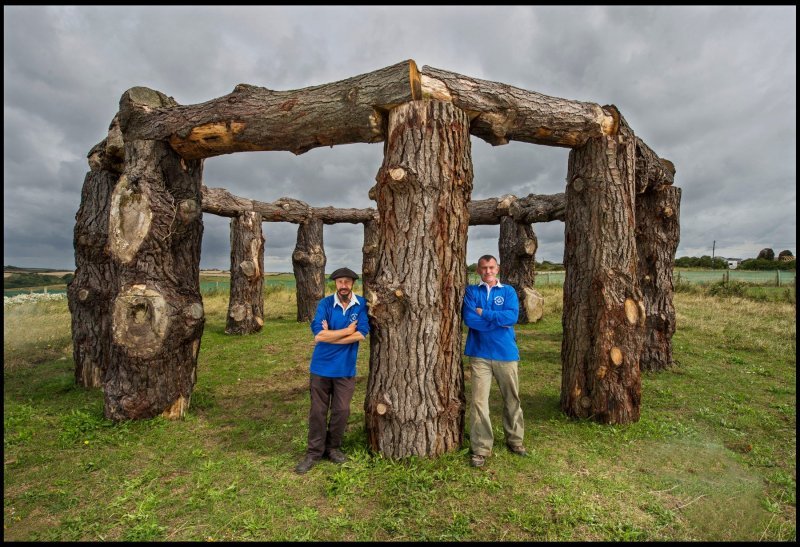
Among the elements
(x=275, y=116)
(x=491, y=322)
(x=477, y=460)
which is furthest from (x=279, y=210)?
(x=477, y=460)

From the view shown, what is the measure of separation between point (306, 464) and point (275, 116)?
3740 millimetres

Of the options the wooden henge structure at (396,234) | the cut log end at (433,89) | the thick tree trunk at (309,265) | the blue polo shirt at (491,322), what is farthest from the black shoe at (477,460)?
the thick tree trunk at (309,265)

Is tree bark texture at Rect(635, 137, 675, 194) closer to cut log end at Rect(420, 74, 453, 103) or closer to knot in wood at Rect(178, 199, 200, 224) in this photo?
cut log end at Rect(420, 74, 453, 103)

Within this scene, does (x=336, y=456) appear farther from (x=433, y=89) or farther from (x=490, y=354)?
(x=433, y=89)

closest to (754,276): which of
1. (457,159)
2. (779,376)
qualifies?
(779,376)

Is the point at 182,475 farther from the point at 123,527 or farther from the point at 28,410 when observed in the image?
the point at 28,410

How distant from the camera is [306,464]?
12.7 ft

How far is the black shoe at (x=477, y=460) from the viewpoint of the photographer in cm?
386

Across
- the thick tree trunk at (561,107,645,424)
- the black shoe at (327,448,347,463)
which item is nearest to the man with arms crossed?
the black shoe at (327,448,347,463)

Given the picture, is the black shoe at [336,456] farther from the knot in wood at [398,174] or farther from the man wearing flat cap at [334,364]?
the knot in wood at [398,174]

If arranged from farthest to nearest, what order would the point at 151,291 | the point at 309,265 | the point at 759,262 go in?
the point at 759,262 → the point at 309,265 → the point at 151,291

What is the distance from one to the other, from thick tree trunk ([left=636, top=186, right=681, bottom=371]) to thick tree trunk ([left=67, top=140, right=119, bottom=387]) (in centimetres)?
901

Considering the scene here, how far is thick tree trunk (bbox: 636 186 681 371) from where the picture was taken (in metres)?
7.32

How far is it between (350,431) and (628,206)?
14.5 feet
